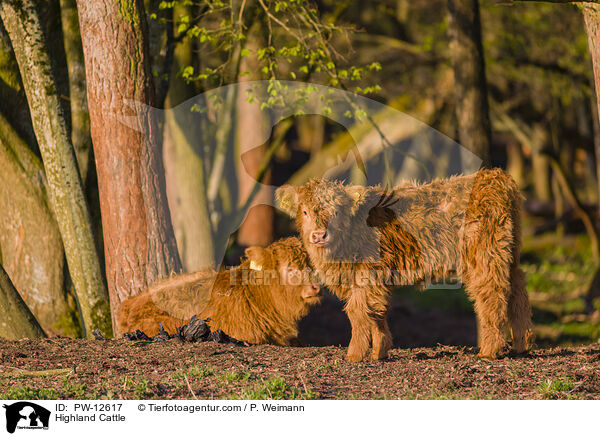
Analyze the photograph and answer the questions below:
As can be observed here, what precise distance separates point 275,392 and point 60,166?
413 centimetres

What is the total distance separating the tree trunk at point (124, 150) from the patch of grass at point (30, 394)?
2196 mm

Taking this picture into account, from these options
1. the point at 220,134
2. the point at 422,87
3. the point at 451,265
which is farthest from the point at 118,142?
the point at 422,87

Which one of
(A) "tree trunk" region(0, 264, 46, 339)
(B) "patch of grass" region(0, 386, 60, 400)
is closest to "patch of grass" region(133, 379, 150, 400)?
(B) "patch of grass" region(0, 386, 60, 400)

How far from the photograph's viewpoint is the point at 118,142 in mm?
7586

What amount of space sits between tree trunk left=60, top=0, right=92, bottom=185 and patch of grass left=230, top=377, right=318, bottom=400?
4.37m

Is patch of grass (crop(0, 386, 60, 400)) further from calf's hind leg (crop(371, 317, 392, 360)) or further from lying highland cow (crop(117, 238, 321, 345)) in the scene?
calf's hind leg (crop(371, 317, 392, 360))

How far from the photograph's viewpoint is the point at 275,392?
542 cm

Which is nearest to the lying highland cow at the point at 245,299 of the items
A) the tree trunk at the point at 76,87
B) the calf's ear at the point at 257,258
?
the calf's ear at the point at 257,258

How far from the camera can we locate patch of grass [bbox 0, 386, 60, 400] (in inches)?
218

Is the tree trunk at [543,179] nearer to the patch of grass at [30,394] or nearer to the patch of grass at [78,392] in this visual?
the patch of grass at [78,392]

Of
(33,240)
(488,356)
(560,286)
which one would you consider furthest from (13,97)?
(560,286)

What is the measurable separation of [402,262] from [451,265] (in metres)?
0.45

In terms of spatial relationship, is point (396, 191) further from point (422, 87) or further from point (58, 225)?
point (422, 87)

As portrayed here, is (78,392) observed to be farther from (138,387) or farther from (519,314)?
(519,314)
